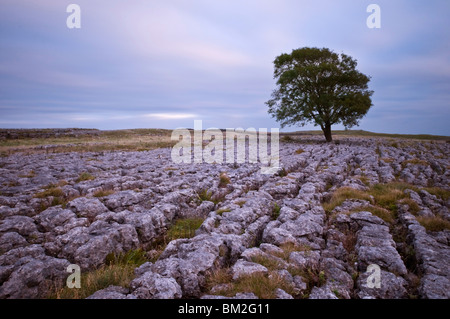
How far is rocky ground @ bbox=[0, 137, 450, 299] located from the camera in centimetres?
589

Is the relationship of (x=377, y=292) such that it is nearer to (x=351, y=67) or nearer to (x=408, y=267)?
(x=408, y=267)

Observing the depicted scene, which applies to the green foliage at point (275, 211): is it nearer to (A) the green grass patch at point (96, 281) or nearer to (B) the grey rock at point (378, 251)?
(B) the grey rock at point (378, 251)

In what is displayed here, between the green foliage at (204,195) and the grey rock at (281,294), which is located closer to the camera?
the grey rock at (281,294)

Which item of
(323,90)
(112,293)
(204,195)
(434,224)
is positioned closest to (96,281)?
(112,293)

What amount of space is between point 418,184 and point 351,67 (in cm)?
3786

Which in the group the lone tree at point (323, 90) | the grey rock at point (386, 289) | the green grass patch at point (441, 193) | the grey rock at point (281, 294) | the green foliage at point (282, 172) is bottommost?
the grey rock at point (386, 289)

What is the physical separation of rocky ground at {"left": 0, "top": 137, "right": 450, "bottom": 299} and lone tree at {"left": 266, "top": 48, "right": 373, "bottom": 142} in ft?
102

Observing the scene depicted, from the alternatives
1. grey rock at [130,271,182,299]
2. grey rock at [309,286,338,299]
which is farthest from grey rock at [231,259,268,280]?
grey rock at [130,271,182,299]

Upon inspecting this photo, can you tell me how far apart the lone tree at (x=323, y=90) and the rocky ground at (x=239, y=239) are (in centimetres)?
3110

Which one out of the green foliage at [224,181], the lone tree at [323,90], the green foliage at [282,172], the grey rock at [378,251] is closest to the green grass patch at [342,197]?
the grey rock at [378,251]

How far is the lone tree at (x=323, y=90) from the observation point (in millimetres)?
43188

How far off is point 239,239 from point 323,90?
150 feet

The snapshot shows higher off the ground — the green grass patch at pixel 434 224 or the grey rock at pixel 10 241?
the green grass patch at pixel 434 224

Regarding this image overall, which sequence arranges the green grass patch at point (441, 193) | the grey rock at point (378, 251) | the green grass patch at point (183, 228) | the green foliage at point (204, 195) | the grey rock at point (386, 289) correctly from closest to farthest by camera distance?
the grey rock at point (386, 289)
the grey rock at point (378, 251)
the green grass patch at point (183, 228)
the green grass patch at point (441, 193)
the green foliage at point (204, 195)
